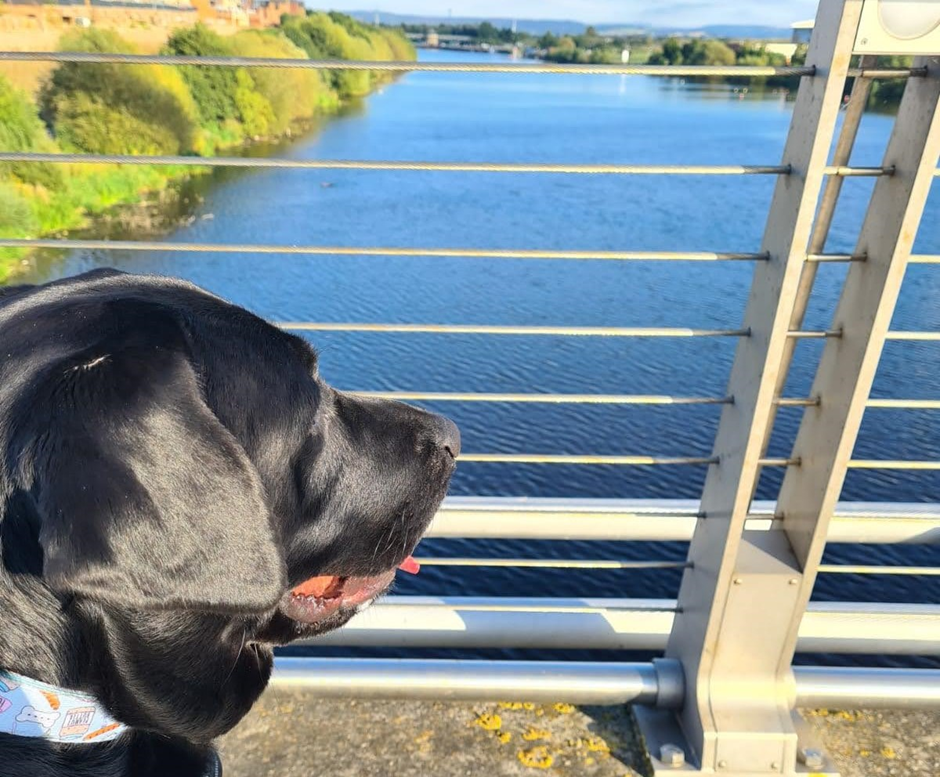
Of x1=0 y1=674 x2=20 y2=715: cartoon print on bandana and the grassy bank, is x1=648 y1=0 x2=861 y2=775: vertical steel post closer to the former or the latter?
x1=0 y1=674 x2=20 y2=715: cartoon print on bandana

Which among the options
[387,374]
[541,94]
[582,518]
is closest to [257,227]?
[387,374]

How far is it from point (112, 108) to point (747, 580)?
3111 centimetres

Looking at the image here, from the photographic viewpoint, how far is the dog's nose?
5.45 feet

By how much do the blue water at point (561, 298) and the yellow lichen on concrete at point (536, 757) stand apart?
27.3 ft

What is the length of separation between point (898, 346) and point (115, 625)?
1267 cm

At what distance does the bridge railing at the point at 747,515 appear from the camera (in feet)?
5.15

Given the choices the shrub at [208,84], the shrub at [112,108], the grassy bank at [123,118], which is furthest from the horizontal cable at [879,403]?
the shrub at [208,84]

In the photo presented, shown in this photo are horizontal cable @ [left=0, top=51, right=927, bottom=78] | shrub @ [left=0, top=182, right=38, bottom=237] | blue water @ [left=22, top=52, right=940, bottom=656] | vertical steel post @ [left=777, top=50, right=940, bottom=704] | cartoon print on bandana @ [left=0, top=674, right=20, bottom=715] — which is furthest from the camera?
shrub @ [left=0, top=182, right=38, bottom=237]

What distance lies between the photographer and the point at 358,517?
154cm

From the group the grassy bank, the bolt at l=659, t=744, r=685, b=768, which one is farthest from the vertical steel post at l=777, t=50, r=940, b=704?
the grassy bank

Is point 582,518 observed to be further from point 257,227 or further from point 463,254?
point 257,227

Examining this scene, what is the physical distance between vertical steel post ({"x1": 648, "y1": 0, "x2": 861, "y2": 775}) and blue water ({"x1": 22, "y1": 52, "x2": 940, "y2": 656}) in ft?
27.8

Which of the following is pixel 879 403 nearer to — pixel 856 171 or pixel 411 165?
pixel 856 171

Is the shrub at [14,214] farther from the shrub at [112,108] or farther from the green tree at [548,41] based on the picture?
the green tree at [548,41]
